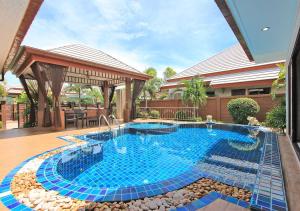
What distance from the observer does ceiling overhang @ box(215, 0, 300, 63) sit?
312 centimetres

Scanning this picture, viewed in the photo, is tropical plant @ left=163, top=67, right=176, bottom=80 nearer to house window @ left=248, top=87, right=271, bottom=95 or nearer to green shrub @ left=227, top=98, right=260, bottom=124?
house window @ left=248, top=87, right=271, bottom=95

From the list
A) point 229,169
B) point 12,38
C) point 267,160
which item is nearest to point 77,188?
point 229,169

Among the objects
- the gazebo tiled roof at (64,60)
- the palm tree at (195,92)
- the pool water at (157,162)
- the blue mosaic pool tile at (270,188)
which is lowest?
the pool water at (157,162)

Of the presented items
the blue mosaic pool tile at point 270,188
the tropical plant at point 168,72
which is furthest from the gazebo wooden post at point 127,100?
the tropical plant at point 168,72

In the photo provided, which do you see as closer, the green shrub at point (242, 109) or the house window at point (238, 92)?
the green shrub at point (242, 109)

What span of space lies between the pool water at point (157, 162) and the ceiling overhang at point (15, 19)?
373cm

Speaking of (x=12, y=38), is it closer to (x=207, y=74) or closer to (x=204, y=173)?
(x=204, y=173)

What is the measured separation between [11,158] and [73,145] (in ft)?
5.19

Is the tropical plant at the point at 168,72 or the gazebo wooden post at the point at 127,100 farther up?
the tropical plant at the point at 168,72

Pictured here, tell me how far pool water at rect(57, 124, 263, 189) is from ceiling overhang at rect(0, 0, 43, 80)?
373 cm

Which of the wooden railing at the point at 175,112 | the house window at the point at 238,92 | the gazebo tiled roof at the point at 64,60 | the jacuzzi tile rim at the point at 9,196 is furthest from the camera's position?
the house window at the point at 238,92

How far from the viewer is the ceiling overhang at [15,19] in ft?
12.5

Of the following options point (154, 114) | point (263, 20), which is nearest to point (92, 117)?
point (154, 114)

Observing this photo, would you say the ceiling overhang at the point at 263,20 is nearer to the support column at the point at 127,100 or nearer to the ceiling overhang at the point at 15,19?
the ceiling overhang at the point at 15,19
